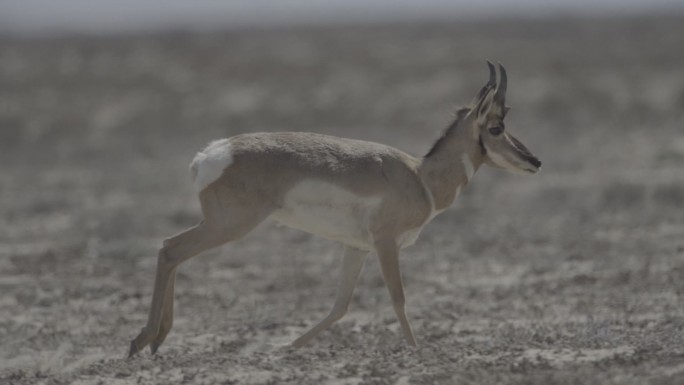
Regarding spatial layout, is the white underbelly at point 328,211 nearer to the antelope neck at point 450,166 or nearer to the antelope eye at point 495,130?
the antelope neck at point 450,166

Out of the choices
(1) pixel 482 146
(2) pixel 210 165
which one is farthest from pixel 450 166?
Result: (2) pixel 210 165

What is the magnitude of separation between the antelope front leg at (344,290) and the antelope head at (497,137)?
5.03 ft

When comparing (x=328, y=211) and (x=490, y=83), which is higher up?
(x=490, y=83)

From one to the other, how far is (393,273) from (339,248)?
686 centimetres

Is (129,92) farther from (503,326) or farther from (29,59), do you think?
(503,326)

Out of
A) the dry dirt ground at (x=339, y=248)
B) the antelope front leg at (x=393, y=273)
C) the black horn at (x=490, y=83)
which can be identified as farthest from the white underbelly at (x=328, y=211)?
the black horn at (x=490, y=83)

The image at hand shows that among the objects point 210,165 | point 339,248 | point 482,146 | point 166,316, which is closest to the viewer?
point 210,165

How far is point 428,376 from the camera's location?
821cm

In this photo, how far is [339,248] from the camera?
1680cm

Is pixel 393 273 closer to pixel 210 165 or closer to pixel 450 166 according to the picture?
pixel 450 166

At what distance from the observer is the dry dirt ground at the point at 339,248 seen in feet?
29.8

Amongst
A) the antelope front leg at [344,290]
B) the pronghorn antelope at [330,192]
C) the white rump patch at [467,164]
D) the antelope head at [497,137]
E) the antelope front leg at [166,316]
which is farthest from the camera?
the white rump patch at [467,164]

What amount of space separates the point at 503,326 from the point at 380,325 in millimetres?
1242

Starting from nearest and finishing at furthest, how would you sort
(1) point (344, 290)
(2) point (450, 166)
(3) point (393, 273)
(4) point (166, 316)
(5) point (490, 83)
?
(4) point (166, 316) → (3) point (393, 273) → (1) point (344, 290) → (5) point (490, 83) → (2) point (450, 166)
